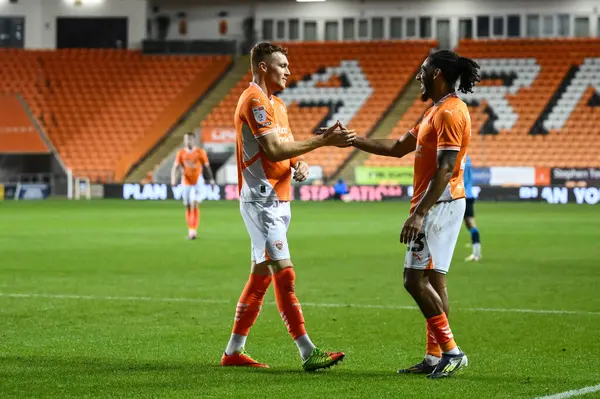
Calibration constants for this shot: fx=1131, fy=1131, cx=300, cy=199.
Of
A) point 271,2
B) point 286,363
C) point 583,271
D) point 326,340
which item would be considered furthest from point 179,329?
point 271,2

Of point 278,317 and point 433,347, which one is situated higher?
point 433,347

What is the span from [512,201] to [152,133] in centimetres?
1728

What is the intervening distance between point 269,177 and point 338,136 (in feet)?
1.97

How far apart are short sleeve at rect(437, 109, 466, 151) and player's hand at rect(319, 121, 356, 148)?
0.69 m

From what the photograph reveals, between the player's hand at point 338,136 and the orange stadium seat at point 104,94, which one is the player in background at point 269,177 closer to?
the player's hand at point 338,136

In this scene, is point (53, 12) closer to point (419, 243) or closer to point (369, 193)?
point (369, 193)

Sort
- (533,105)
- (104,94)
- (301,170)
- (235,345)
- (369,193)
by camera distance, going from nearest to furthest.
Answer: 1. (235,345)
2. (301,170)
3. (369,193)
4. (533,105)
5. (104,94)

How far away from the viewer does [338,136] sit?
820cm

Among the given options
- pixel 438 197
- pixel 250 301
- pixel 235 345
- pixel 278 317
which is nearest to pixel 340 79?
pixel 278 317

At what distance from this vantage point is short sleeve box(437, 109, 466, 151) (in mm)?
7816

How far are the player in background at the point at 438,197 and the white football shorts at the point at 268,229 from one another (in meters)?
0.95

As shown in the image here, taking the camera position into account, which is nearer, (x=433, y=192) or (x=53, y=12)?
(x=433, y=192)

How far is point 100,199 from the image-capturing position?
46.6 m

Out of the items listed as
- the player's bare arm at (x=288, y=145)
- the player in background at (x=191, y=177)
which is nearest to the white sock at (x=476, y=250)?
the player in background at (x=191, y=177)
